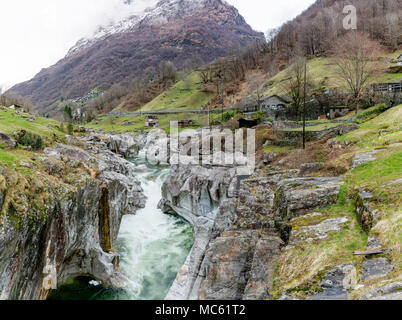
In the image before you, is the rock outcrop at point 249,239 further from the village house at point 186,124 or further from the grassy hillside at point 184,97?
the grassy hillside at point 184,97

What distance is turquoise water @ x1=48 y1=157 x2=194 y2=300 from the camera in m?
14.1

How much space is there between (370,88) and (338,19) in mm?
80200

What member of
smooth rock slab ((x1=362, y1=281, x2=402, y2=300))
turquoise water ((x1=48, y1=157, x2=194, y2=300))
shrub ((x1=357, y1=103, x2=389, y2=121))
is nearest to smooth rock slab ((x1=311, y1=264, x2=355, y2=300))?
smooth rock slab ((x1=362, y1=281, x2=402, y2=300))

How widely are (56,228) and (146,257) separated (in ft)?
28.4

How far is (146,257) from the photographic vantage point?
18391 millimetres

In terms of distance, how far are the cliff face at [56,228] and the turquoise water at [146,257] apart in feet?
2.23

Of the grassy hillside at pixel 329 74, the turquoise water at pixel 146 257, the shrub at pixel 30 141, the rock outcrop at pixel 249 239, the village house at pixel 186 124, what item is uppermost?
the grassy hillside at pixel 329 74

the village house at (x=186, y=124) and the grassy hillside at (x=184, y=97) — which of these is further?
the grassy hillside at (x=184, y=97)

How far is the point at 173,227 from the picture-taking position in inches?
907

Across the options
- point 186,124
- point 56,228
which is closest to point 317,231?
point 56,228

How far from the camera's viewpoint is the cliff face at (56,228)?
8.98 metres

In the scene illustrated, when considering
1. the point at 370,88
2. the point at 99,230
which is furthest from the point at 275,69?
the point at 99,230

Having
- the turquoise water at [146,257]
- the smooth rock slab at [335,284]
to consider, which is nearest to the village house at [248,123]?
the turquoise water at [146,257]
